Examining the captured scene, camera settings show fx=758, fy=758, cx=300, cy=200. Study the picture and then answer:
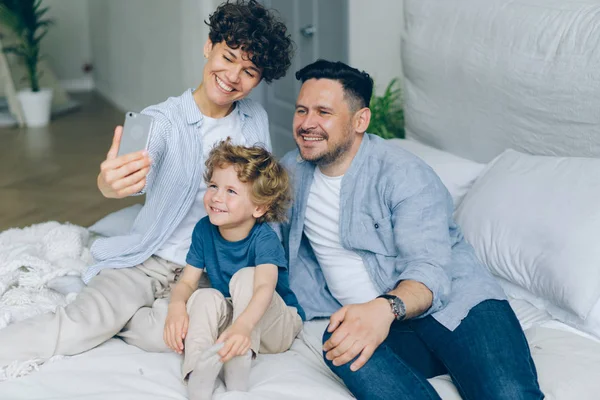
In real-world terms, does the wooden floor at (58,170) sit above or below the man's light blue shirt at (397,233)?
below

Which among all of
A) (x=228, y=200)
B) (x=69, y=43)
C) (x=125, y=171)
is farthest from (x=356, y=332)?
(x=69, y=43)

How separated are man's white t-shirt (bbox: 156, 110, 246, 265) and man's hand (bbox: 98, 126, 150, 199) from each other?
16.6 inches

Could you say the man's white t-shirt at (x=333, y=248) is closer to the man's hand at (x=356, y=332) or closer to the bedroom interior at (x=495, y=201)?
the bedroom interior at (x=495, y=201)

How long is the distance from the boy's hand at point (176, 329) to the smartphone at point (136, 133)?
40 cm

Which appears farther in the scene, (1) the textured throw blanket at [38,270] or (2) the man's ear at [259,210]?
(1) the textured throw blanket at [38,270]

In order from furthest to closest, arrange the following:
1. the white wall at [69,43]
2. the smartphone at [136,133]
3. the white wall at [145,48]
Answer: the white wall at [69,43], the white wall at [145,48], the smartphone at [136,133]

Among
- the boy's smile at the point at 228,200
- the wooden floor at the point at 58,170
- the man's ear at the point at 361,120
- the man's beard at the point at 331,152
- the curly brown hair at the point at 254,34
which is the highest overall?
the curly brown hair at the point at 254,34

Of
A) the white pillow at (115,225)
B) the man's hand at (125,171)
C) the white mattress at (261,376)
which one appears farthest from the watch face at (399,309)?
the white pillow at (115,225)

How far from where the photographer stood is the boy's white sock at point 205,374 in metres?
1.67

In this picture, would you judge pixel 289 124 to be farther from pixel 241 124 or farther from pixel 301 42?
pixel 241 124

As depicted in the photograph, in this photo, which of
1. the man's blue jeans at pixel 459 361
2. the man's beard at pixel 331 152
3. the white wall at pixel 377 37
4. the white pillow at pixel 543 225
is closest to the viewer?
the man's blue jeans at pixel 459 361

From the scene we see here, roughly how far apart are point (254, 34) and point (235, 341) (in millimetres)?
855

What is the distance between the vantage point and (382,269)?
6.46 feet

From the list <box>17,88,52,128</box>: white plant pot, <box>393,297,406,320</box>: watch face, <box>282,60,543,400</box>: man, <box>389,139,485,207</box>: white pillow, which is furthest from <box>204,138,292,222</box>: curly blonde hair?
<box>17,88,52,128</box>: white plant pot
